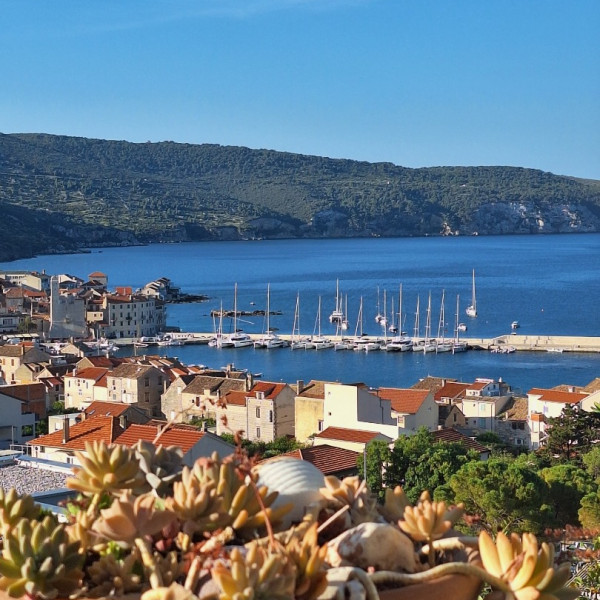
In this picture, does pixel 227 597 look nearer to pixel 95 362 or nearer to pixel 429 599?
pixel 429 599

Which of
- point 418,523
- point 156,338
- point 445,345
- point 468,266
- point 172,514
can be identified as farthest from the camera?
point 468,266

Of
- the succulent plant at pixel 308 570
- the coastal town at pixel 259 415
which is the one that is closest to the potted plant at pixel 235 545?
the succulent plant at pixel 308 570

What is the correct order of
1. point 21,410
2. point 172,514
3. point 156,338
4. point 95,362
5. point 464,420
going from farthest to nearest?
1. point 156,338
2. point 95,362
3. point 464,420
4. point 21,410
5. point 172,514

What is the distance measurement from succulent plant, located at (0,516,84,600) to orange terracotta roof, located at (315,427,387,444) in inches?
655

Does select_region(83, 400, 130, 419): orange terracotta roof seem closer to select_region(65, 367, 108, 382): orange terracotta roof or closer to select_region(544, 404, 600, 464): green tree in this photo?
select_region(65, 367, 108, 382): orange terracotta roof

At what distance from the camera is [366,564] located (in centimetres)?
164

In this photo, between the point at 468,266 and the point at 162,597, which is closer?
the point at 162,597

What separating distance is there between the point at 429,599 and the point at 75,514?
0.63m

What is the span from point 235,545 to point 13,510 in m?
0.41

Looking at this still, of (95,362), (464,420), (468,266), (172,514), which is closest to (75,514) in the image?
(172,514)

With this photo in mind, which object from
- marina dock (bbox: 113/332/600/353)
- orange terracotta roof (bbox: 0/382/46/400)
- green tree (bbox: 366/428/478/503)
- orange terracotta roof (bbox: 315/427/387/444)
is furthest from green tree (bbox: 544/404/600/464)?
marina dock (bbox: 113/332/600/353)

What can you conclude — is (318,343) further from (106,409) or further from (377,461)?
(377,461)

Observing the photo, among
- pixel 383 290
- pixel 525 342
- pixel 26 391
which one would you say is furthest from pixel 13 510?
pixel 383 290

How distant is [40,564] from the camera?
1.50 m
